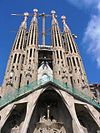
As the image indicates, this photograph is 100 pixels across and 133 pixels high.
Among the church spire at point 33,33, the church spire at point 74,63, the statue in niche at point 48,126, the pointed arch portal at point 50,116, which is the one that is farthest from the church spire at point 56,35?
the statue in niche at point 48,126

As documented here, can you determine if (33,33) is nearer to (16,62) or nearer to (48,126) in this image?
(16,62)

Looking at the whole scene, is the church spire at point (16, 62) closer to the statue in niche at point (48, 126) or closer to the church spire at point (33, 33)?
the church spire at point (33, 33)

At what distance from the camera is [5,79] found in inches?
1254

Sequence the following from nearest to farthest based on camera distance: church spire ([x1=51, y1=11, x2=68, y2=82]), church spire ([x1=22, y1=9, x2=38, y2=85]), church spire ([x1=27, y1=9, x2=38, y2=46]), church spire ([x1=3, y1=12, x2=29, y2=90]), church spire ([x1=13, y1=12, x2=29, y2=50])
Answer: church spire ([x1=3, y1=12, x2=29, y2=90]), church spire ([x1=22, y1=9, x2=38, y2=85]), church spire ([x1=51, y1=11, x2=68, y2=82]), church spire ([x1=13, y1=12, x2=29, y2=50]), church spire ([x1=27, y1=9, x2=38, y2=46])

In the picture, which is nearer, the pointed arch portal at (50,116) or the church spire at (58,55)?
the pointed arch portal at (50,116)

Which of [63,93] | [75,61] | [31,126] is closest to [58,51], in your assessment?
[75,61]

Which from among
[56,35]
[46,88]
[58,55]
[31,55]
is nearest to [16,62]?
[31,55]

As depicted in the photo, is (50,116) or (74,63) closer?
(50,116)

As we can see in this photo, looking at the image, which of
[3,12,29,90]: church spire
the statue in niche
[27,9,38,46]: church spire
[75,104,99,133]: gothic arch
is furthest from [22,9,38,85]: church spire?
[75,104,99,133]: gothic arch

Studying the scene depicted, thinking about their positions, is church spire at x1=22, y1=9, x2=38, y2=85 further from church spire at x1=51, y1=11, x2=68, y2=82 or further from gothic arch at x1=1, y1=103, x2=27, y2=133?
gothic arch at x1=1, y1=103, x2=27, y2=133

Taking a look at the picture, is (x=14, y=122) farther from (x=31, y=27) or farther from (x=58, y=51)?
(x=31, y=27)

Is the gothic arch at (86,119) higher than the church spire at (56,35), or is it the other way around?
the church spire at (56,35)

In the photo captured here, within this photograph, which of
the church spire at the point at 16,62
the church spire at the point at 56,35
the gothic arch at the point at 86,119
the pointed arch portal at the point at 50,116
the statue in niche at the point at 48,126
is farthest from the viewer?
the church spire at the point at 56,35

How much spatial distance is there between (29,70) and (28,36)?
8.10 metres
